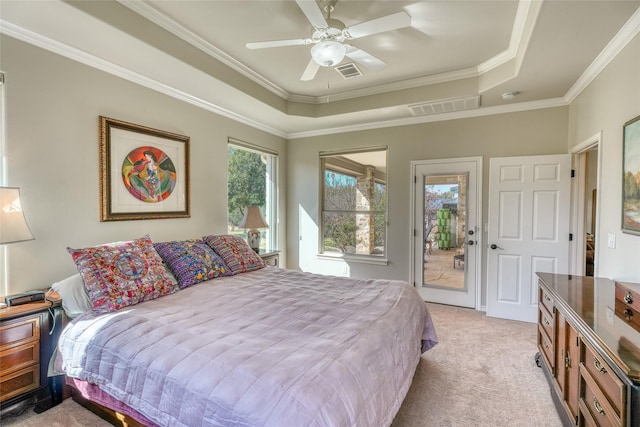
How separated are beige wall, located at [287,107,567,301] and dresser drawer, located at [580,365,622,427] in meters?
2.50

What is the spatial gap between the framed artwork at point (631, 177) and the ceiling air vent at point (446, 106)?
1.56 meters

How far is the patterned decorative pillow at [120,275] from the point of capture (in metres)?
1.98

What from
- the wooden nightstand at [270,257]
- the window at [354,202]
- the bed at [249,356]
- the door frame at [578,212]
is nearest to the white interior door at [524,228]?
the door frame at [578,212]

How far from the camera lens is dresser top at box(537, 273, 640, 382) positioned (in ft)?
3.68

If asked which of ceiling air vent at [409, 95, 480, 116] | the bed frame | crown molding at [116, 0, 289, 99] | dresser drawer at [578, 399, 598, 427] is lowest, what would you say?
the bed frame

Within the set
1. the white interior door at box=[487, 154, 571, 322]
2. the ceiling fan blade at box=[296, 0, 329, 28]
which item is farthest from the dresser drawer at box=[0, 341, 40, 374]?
the white interior door at box=[487, 154, 571, 322]

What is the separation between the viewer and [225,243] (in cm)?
317

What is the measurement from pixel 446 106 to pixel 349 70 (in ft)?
4.54

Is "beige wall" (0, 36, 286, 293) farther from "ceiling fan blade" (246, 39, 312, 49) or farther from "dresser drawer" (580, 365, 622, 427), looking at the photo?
"dresser drawer" (580, 365, 622, 427)

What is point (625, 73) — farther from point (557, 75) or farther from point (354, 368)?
point (354, 368)

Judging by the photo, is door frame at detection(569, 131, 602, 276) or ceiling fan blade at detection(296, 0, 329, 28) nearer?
ceiling fan blade at detection(296, 0, 329, 28)

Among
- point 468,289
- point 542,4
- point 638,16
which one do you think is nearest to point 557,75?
point 638,16

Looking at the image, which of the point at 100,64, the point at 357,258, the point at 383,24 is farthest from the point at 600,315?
the point at 100,64

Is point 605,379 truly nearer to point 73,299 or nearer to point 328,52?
point 328,52
